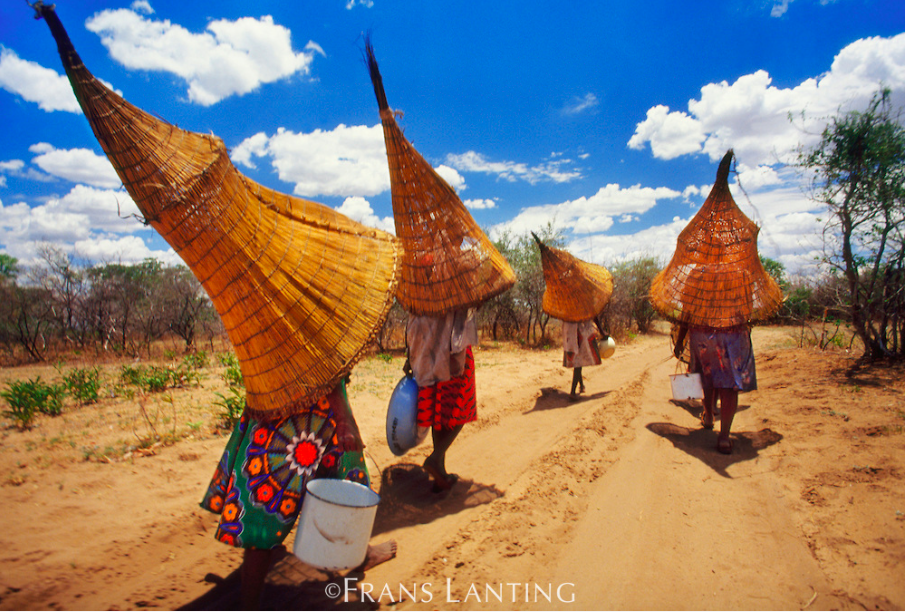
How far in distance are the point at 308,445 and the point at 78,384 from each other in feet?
21.1

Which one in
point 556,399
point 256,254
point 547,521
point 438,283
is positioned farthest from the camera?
point 556,399

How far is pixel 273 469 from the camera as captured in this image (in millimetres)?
1795

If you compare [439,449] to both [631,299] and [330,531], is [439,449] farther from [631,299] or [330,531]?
[631,299]

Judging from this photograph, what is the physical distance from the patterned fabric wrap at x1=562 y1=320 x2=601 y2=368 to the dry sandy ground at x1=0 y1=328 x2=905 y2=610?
1384 mm

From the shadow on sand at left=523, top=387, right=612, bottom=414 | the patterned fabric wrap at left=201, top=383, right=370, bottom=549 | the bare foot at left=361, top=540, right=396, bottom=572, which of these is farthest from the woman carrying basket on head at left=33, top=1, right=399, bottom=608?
the shadow on sand at left=523, top=387, right=612, bottom=414

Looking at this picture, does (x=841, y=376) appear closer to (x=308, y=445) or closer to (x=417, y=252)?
(x=417, y=252)

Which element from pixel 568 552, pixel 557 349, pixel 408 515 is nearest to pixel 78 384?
pixel 408 515

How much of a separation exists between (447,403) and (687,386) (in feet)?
8.87

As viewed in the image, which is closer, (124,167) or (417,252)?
(124,167)

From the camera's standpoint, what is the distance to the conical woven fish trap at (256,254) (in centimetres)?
137

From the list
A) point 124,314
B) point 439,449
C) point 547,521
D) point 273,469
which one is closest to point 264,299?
point 273,469

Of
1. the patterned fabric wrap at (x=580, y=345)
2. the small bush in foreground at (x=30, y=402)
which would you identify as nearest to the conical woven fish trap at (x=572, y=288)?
the patterned fabric wrap at (x=580, y=345)

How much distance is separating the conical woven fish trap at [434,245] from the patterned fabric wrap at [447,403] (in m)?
0.49

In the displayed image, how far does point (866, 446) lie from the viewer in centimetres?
352
